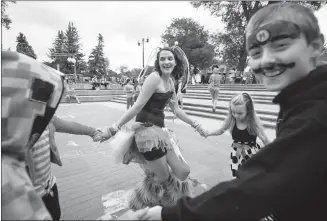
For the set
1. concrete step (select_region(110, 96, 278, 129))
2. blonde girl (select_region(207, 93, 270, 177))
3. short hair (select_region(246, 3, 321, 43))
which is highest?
short hair (select_region(246, 3, 321, 43))

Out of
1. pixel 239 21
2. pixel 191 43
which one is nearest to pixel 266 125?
pixel 239 21

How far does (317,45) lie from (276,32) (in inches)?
8.7

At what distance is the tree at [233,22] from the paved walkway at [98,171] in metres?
19.8

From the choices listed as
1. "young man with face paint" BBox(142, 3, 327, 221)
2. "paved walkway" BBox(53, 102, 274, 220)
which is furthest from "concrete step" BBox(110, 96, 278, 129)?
Result: "young man with face paint" BBox(142, 3, 327, 221)

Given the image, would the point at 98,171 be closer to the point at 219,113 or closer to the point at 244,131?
the point at 244,131

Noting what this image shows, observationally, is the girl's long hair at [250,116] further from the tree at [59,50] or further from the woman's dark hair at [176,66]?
the tree at [59,50]

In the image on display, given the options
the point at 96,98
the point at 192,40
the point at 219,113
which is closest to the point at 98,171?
the point at 219,113

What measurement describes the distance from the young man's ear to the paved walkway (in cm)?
235

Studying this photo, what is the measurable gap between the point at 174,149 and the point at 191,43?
40.7 metres

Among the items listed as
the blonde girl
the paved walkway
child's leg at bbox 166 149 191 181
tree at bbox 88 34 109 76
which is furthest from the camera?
tree at bbox 88 34 109 76

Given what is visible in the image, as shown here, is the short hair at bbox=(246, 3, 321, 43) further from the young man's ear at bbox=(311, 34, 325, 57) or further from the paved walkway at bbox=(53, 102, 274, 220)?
the paved walkway at bbox=(53, 102, 274, 220)

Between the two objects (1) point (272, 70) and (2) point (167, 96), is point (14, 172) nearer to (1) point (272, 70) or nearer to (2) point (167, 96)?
(1) point (272, 70)

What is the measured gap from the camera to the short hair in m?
0.85

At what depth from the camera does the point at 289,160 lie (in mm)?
659
